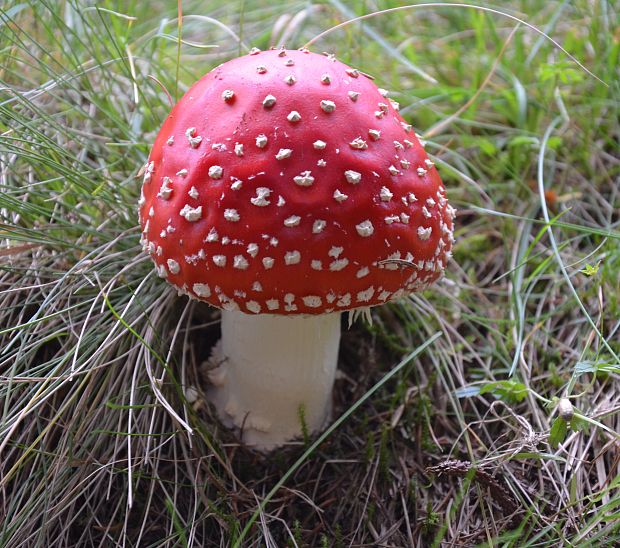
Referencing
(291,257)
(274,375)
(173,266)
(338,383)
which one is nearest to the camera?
(291,257)

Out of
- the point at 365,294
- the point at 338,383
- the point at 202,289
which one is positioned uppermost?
the point at 202,289

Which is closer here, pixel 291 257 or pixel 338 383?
pixel 291 257

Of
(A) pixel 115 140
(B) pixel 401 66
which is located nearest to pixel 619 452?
(A) pixel 115 140

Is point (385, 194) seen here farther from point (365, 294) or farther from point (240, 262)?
point (240, 262)

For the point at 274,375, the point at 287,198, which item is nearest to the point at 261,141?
the point at 287,198

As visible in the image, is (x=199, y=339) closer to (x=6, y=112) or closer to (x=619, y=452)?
(x=6, y=112)

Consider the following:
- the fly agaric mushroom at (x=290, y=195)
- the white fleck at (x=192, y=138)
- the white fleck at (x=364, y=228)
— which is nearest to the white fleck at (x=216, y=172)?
the fly agaric mushroom at (x=290, y=195)

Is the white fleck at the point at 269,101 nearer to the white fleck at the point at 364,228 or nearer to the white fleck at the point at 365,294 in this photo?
the white fleck at the point at 364,228
